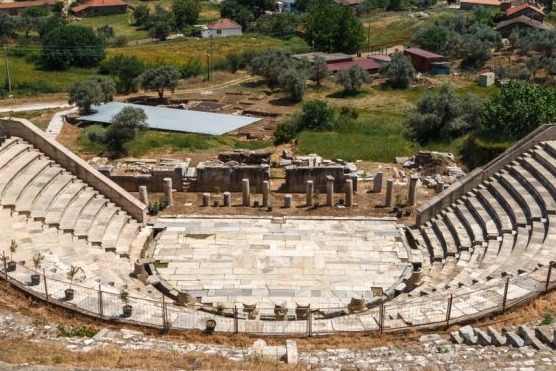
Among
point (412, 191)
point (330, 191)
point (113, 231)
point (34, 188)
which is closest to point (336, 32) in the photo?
point (412, 191)

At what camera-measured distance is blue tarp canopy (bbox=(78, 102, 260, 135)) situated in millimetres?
43312

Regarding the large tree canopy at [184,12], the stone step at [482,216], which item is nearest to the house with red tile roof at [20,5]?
the large tree canopy at [184,12]

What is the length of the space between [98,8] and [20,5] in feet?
45.0

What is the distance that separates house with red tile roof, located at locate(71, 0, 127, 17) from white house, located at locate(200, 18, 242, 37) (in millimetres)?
24060

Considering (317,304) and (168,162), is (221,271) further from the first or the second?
(168,162)

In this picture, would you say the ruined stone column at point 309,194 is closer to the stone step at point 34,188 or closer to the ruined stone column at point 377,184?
the ruined stone column at point 377,184

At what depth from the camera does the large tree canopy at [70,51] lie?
68.3 m

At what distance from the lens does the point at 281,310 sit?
684 inches

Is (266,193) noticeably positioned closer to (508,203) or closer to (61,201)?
(61,201)

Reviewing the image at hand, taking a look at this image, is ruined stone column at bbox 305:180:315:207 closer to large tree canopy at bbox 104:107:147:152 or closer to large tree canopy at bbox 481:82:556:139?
large tree canopy at bbox 481:82:556:139

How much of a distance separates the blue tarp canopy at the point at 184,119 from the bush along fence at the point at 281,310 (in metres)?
25.9

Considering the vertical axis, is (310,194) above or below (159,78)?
below

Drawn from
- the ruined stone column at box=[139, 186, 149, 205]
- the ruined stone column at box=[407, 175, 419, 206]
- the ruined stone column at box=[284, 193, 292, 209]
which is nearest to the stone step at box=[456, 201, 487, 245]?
the ruined stone column at box=[407, 175, 419, 206]

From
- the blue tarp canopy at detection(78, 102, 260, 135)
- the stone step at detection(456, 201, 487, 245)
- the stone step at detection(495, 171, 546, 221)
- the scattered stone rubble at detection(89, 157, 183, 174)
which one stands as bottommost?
the blue tarp canopy at detection(78, 102, 260, 135)
